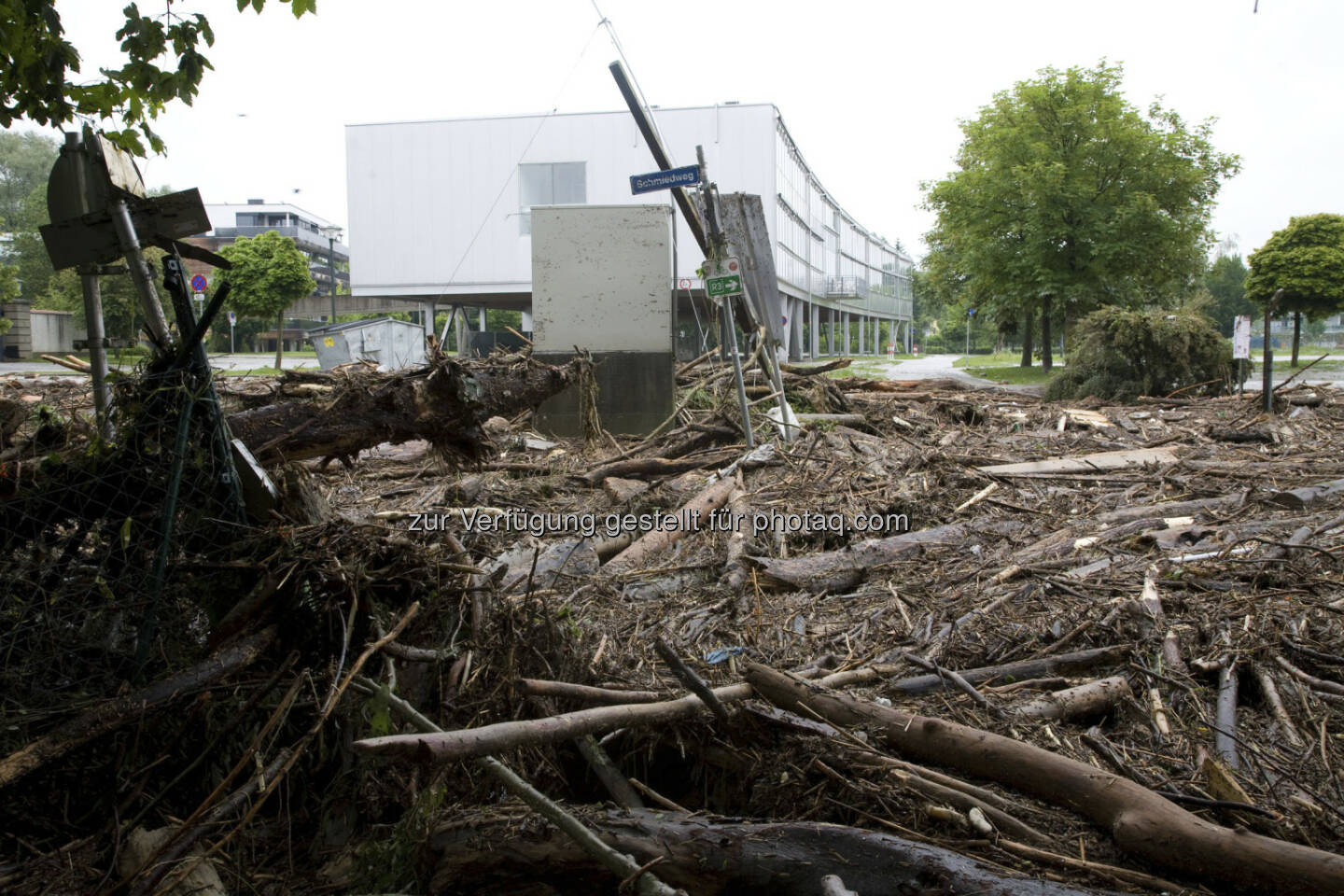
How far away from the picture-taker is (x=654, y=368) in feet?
36.3

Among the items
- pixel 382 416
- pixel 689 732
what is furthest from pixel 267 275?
pixel 689 732

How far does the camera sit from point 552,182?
37625mm

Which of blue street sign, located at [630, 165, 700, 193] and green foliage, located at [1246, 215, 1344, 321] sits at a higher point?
green foliage, located at [1246, 215, 1344, 321]

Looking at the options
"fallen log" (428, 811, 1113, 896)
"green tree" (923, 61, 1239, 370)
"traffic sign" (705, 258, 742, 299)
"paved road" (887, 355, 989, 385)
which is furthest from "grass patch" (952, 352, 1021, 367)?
"fallen log" (428, 811, 1113, 896)

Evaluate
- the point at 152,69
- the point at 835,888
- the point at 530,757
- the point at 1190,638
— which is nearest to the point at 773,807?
the point at 835,888

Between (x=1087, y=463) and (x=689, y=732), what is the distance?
271 inches

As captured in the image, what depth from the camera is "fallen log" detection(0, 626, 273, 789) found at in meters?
2.79

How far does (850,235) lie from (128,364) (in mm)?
Result: 78971

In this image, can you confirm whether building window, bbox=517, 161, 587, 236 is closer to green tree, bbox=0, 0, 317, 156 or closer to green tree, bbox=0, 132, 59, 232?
green tree, bbox=0, 0, 317, 156

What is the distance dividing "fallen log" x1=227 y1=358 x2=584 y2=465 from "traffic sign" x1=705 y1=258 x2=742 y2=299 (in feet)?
16.1

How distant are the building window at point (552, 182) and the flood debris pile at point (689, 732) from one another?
34198 mm

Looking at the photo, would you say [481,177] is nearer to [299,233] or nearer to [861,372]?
[861,372]

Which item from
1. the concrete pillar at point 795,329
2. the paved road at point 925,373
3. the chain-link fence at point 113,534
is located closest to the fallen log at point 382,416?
the chain-link fence at point 113,534

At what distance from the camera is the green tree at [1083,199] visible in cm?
2989
